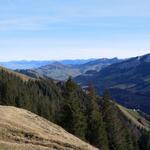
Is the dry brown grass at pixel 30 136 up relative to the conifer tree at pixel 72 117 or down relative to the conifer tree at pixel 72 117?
up

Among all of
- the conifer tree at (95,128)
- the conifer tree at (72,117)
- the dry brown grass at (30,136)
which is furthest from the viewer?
the conifer tree at (95,128)

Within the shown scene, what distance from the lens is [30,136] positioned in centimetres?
4131

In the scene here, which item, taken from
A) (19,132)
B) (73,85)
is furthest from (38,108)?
(19,132)

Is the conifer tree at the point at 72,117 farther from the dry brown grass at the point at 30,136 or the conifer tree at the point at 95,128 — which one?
the dry brown grass at the point at 30,136

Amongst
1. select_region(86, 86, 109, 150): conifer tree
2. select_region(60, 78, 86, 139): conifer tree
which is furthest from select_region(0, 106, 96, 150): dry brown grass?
select_region(86, 86, 109, 150): conifer tree

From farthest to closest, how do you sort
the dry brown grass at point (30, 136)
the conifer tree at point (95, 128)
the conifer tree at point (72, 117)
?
1. the conifer tree at point (95, 128)
2. the conifer tree at point (72, 117)
3. the dry brown grass at point (30, 136)

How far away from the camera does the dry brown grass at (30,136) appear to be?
38375mm

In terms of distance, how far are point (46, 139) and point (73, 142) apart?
138 inches

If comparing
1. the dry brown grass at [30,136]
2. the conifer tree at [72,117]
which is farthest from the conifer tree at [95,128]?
the dry brown grass at [30,136]

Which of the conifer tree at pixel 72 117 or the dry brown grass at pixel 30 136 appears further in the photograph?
the conifer tree at pixel 72 117

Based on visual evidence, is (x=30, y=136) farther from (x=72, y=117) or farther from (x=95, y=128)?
(x=95, y=128)

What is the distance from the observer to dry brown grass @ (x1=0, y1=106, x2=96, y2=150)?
38375mm

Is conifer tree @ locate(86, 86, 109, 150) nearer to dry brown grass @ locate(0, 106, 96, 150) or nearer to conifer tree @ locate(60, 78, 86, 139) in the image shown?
conifer tree @ locate(60, 78, 86, 139)

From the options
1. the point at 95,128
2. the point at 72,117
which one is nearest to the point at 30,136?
the point at 72,117
